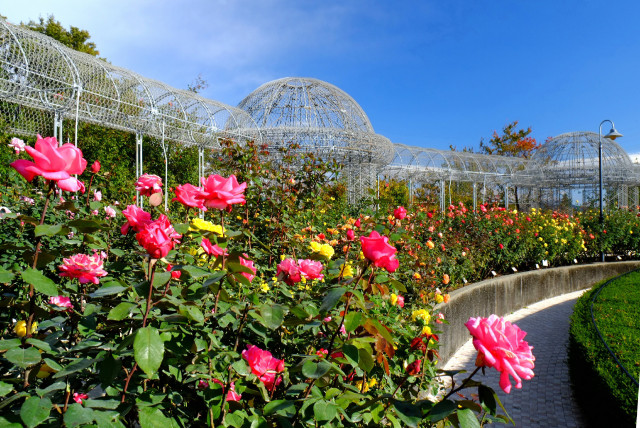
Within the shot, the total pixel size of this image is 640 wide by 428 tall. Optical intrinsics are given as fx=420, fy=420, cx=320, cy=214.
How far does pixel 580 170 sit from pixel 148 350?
18944mm

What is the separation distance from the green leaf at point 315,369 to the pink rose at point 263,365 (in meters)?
0.16

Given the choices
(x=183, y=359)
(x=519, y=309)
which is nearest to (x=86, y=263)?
(x=183, y=359)

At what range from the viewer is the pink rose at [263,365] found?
100 cm

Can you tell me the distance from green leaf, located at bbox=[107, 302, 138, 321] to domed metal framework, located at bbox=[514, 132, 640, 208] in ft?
59.1

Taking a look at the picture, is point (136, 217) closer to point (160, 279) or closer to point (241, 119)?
point (160, 279)

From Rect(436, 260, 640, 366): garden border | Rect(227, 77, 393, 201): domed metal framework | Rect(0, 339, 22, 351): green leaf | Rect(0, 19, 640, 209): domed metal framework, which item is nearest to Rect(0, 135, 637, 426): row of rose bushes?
Rect(0, 339, 22, 351): green leaf

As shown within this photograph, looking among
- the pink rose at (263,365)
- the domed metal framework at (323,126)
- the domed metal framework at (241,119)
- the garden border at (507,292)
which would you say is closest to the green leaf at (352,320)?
the pink rose at (263,365)

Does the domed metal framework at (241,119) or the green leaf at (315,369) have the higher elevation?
the domed metal framework at (241,119)

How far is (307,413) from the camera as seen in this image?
902 mm

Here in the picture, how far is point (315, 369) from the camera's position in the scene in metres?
0.86

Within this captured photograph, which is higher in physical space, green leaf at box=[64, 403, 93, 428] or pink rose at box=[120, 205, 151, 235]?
pink rose at box=[120, 205, 151, 235]

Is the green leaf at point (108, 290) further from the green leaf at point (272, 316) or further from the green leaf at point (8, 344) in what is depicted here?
the green leaf at point (272, 316)

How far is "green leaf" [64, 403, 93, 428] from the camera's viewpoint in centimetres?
70

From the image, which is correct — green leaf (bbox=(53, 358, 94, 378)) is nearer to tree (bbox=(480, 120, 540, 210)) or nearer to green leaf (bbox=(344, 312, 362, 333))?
green leaf (bbox=(344, 312, 362, 333))
